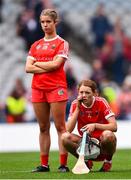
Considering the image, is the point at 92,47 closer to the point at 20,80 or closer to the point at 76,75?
the point at 76,75

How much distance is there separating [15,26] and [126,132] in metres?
5.19

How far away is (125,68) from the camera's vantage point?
67.4ft

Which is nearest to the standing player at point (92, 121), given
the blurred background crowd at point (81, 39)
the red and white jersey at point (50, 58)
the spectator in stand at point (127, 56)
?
the red and white jersey at point (50, 58)

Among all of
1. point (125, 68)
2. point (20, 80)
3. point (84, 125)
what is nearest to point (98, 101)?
point (84, 125)

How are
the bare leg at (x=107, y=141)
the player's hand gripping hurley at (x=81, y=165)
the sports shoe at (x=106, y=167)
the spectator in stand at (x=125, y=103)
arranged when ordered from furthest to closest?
the spectator in stand at (x=125, y=103)
the sports shoe at (x=106, y=167)
the bare leg at (x=107, y=141)
the player's hand gripping hurley at (x=81, y=165)

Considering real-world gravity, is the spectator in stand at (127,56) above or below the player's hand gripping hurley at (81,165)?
above

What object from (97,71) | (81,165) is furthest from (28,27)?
(81,165)

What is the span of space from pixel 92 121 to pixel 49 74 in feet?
2.49

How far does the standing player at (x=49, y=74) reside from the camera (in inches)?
371

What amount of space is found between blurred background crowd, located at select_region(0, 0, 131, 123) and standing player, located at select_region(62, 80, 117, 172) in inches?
380

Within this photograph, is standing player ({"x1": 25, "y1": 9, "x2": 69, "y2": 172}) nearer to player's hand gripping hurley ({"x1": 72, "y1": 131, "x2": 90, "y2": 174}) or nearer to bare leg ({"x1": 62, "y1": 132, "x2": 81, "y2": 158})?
bare leg ({"x1": 62, "y1": 132, "x2": 81, "y2": 158})

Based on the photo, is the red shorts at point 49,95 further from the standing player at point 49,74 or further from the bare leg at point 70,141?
the bare leg at point 70,141

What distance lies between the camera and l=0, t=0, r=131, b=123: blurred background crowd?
1977 cm

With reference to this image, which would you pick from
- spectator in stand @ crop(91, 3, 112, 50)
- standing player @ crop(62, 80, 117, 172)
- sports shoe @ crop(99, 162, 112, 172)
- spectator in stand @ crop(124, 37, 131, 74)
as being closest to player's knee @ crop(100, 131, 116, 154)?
standing player @ crop(62, 80, 117, 172)
